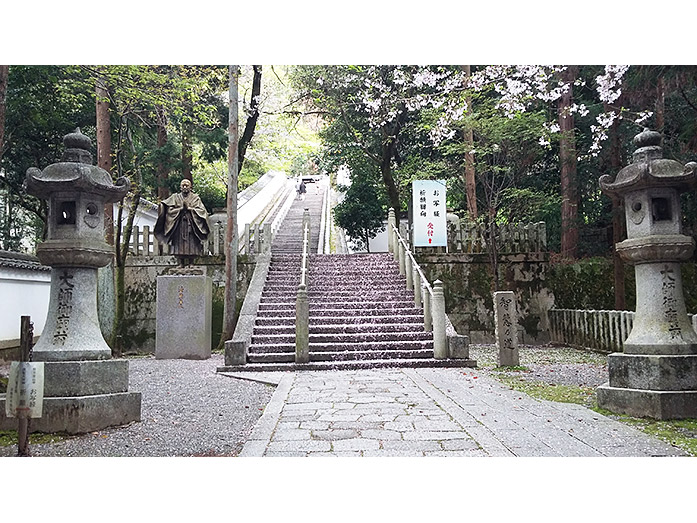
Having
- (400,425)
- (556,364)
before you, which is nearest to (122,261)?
(556,364)

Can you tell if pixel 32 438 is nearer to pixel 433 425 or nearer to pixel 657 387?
pixel 433 425

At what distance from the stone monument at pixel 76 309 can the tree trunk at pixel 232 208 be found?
518 centimetres

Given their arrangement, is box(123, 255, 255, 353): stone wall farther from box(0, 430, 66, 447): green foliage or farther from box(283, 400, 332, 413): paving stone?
box(0, 430, 66, 447): green foliage

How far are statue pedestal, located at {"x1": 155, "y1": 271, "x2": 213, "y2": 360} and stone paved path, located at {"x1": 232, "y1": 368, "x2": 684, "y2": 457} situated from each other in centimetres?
364

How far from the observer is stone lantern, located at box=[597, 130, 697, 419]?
421 cm

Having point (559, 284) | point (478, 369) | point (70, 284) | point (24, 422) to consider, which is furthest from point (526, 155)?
point (24, 422)

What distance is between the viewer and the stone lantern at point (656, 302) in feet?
13.8

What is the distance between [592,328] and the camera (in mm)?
9516

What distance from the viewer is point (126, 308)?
11.2 meters

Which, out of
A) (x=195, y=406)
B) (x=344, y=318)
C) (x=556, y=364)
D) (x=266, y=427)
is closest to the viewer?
(x=266, y=427)

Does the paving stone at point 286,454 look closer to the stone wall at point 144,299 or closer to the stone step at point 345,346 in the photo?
the stone step at point 345,346

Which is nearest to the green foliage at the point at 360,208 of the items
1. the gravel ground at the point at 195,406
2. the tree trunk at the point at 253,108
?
the tree trunk at the point at 253,108

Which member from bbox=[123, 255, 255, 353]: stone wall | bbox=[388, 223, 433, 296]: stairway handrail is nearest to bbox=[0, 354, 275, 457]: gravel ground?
bbox=[388, 223, 433, 296]: stairway handrail

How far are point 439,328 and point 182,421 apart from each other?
13.6 feet
